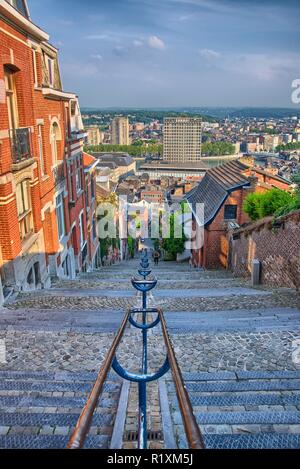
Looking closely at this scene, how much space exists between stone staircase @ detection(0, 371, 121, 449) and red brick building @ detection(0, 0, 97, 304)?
511cm

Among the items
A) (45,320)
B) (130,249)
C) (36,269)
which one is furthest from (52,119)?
(130,249)

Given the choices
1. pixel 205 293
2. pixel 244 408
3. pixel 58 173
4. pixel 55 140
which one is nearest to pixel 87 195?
pixel 55 140

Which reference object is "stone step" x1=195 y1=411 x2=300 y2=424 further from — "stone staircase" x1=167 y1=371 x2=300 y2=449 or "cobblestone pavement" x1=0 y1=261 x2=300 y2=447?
"cobblestone pavement" x1=0 y1=261 x2=300 y2=447

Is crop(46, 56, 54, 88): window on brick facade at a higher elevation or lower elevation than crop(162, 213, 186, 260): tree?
higher

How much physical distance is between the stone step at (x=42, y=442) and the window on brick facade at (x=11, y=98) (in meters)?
8.20

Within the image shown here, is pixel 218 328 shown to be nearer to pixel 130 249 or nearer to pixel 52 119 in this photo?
pixel 52 119

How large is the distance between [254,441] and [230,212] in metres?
18.5

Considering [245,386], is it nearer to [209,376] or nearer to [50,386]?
[209,376]

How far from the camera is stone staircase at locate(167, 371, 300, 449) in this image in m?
3.27

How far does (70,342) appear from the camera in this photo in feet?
20.9

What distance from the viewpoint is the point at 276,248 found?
443 inches

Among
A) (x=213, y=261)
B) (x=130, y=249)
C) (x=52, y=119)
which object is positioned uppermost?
(x=52, y=119)

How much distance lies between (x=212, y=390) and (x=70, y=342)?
2856mm

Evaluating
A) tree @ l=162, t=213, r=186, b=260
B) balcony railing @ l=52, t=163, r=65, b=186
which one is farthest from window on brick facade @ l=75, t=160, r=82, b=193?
tree @ l=162, t=213, r=186, b=260
